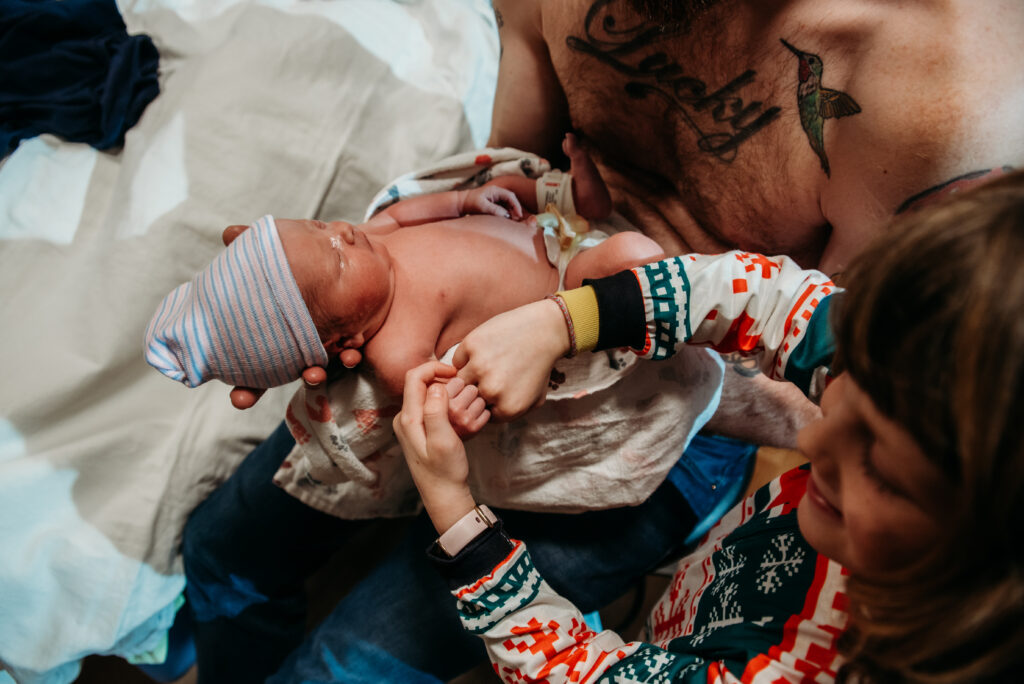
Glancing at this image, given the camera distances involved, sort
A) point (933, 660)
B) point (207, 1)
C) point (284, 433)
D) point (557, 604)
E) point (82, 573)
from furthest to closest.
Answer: point (207, 1), point (284, 433), point (82, 573), point (557, 604), point (933, 660)

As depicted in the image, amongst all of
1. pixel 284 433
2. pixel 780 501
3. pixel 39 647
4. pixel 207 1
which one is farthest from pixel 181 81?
pixel 780 501

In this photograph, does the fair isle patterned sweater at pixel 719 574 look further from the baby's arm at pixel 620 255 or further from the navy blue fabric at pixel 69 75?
the navy blue fabric at pixel 69 75

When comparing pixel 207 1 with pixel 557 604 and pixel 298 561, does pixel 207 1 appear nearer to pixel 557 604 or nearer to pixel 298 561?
pixel 298 561

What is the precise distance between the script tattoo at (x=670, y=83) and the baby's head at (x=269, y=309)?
51 centimetres

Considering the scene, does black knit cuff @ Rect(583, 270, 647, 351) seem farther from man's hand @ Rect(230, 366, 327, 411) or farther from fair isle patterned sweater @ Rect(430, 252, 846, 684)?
man's hand @ Rect(230, 366, 327, 411)

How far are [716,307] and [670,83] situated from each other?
41 centimetres

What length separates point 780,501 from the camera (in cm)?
69

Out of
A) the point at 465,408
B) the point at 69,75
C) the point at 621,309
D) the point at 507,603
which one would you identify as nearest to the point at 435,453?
the point at 465,408

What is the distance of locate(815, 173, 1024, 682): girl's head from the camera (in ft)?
1.04

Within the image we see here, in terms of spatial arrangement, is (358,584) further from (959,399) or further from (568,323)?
(959,399)

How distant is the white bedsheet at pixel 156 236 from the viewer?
1.00m

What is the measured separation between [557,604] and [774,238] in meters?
0.62

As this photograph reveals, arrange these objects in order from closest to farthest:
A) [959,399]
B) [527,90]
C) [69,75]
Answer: [959,399]
[527,90]
[69,75]

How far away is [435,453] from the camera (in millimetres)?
667
